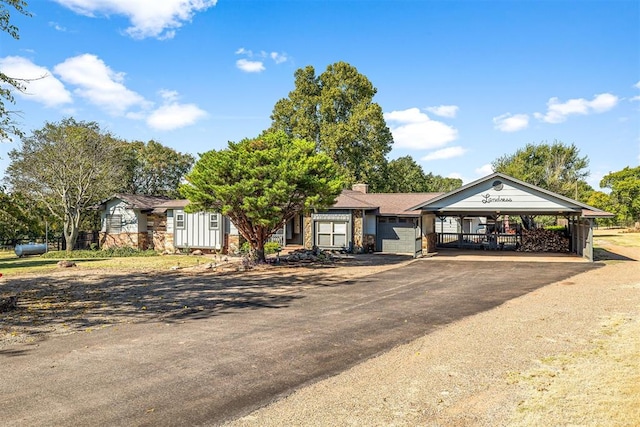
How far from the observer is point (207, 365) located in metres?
7.18

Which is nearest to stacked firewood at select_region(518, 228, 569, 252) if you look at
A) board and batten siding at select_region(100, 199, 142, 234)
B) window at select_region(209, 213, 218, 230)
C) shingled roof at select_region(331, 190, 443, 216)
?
shingled roof at select_region(331, 190, 443, 216)

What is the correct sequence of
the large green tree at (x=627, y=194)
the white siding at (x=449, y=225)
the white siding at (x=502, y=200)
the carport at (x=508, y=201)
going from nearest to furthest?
the carport at (x=508, y=201) → the white siding at (x=502, y=200) → the white siding at (x=449, y=225) → the large green tree at (x=627, y=194)

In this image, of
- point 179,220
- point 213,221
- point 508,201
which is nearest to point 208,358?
point 508,201

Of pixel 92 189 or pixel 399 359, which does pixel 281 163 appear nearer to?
pixel 399 359

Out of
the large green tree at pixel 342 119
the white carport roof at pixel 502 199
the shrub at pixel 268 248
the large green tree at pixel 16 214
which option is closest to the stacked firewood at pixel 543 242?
the white carport roof at pixel 502 199

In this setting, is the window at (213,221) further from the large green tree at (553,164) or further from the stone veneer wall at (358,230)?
the large green tree at (553,164)

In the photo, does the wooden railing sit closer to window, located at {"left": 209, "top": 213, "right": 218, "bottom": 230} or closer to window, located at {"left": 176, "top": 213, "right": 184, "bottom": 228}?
window, located at {"left": 209, "top": 213, "right": 218, "bottom": 230}

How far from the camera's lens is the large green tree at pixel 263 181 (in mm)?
18984

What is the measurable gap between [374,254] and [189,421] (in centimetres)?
2260

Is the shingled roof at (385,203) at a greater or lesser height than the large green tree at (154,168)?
lesser

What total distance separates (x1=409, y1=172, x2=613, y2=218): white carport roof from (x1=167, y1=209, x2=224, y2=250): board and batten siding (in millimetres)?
13287

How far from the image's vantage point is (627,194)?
49219 mm

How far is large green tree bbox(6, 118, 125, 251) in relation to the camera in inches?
1226

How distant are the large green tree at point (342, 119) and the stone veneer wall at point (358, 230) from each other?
17511 mm
